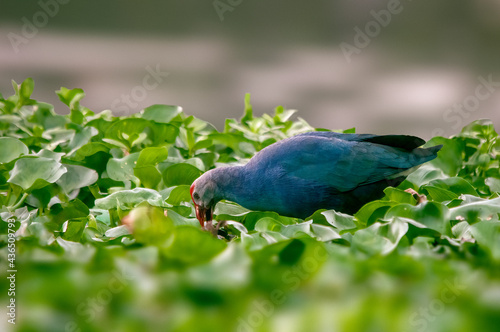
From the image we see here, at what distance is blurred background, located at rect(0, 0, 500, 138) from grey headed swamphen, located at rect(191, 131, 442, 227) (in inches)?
91.4

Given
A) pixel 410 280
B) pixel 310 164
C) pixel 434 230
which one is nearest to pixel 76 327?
pixel 410 280

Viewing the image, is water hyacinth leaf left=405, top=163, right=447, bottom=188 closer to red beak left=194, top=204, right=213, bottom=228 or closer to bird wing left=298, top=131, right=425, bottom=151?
bird wing left=298, top=131, right=425, bottom=151

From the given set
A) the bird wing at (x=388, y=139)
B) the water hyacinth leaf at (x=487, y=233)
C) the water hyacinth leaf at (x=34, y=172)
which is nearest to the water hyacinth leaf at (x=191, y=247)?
the water hyacinth leaf at (x=487, y=233)

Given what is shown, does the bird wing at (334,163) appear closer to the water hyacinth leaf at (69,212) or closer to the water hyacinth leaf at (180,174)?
the water hyacinth leaf at (180,174)

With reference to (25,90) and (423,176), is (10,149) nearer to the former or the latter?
(25,90)

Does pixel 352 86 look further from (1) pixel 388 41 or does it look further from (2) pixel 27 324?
(2) pixel 27 324

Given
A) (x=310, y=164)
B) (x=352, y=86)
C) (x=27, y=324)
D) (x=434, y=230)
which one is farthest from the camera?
(x=352, y=86)

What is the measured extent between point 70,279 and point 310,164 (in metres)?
1.49

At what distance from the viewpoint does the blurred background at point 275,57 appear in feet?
14.4

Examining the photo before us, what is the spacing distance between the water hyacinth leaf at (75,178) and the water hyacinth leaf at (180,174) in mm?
242

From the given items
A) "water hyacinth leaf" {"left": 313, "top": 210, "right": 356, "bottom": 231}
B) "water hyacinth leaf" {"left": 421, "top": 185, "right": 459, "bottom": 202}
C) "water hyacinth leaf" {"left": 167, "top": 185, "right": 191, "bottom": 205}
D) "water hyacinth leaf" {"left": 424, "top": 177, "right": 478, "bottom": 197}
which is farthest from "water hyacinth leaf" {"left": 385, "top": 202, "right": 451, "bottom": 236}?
"water hyacinth leaf" {"left": 167, "top": 185, "right": 191, "bottom": 205}

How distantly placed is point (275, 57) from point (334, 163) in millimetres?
2504

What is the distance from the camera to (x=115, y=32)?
14.7 ft

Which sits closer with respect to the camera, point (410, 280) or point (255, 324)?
point (255, 324)
